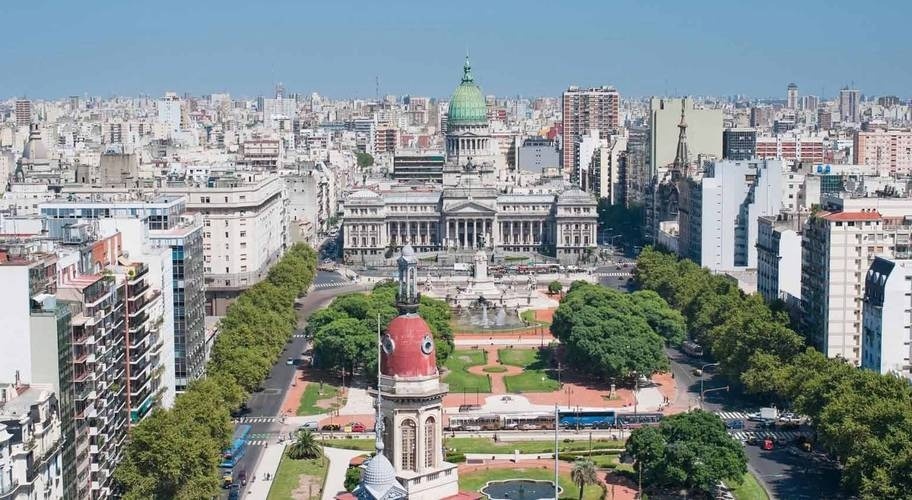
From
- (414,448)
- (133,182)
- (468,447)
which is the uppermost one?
(133,182)

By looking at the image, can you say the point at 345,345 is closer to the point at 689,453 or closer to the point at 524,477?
the point at 524,477

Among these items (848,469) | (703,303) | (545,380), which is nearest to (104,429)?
(848,469)

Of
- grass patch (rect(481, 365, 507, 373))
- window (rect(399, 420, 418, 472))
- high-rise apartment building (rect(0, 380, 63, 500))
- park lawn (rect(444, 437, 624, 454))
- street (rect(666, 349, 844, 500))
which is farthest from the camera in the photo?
grass patch (rect(481, 365, 507, 373))

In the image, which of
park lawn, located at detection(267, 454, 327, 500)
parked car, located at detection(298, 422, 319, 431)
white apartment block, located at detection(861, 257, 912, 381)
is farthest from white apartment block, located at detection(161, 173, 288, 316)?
white apartment block, located at detection(861, 257, 912, 381)

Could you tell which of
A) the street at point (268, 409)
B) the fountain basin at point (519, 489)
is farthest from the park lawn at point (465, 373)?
the fountain basin at point (519, 489)

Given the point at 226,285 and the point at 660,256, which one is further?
the point at 660,256

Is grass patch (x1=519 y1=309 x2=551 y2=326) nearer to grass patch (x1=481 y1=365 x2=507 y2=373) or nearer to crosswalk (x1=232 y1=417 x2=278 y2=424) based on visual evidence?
grass patch (x1=481 y1=365 x2=507 y2=373)

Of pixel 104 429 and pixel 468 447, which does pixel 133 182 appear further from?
pixel 104 429

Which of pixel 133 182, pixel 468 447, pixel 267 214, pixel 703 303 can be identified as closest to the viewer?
pixel 468 447
